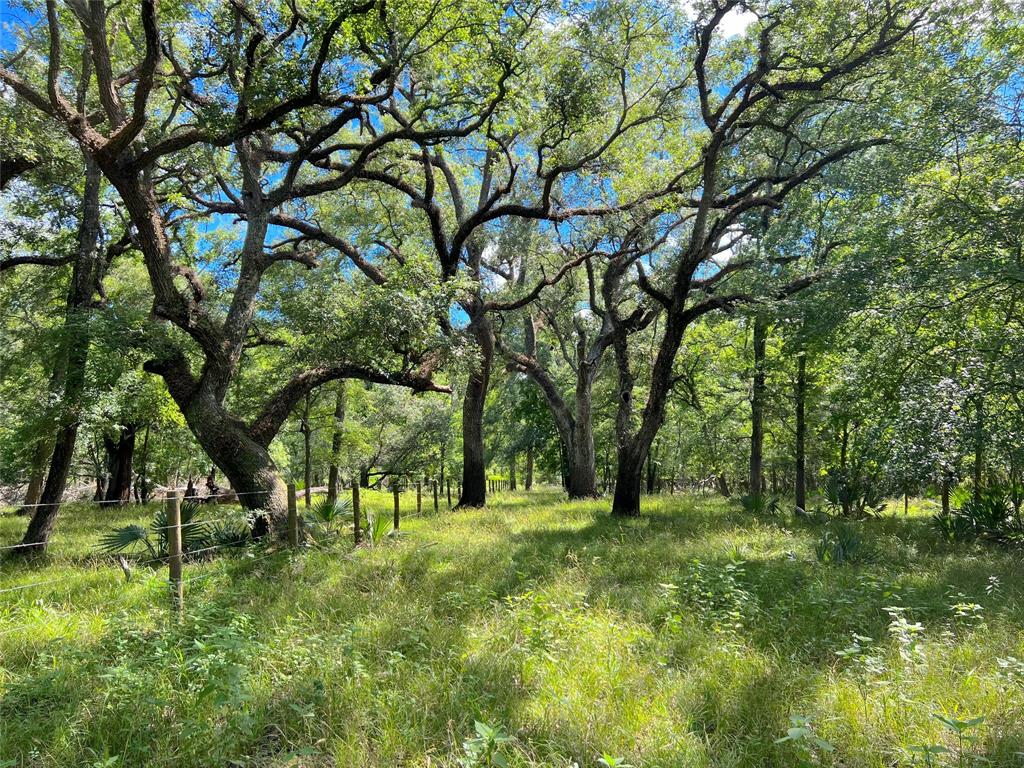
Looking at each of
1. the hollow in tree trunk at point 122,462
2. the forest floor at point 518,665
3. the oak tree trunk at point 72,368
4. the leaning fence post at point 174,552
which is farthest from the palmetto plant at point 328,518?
the hollow in tree trunk at point 122,462

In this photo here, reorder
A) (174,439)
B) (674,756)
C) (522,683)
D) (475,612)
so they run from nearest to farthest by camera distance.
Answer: (674,756) → (522,683) → (475,612) → (174,439)

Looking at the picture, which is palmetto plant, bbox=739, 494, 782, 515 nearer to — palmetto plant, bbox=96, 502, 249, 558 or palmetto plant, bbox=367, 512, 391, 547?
palmetto plant, bbox=367, 512, 391, 547

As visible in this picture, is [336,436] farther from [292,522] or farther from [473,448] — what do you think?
[292,522]

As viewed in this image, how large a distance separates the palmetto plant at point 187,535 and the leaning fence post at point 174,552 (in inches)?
72.5

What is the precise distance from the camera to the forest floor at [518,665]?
3.12 meters

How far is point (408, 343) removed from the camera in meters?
10.6

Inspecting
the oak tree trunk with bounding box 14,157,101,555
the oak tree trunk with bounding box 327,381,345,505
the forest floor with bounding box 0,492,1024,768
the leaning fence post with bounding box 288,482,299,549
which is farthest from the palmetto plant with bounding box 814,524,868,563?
the oak tree trunk with bounding box 327,381,345,505

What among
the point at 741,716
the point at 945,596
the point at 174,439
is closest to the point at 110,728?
the point at 741,716

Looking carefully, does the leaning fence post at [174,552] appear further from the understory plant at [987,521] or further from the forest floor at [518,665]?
the understory plant at [987,521]

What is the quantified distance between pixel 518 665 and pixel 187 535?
6.41 m

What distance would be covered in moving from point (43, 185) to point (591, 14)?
11.9 m

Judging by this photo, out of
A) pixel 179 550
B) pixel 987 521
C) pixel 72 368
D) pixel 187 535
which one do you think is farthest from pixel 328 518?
pixel 987 521

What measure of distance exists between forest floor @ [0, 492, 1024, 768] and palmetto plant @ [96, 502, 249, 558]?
0.74m

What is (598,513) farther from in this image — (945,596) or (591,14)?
(591,14)
